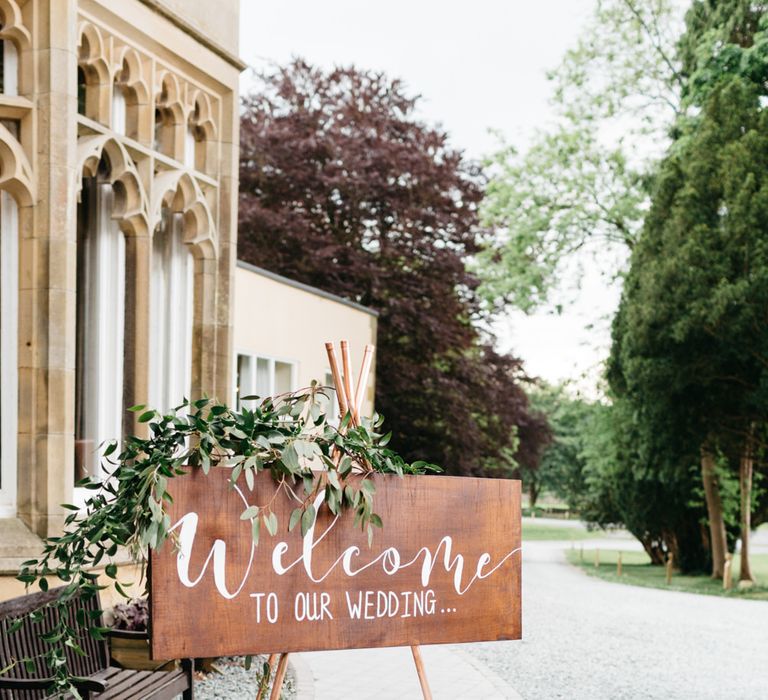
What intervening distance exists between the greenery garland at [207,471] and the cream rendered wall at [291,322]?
29.6 ft

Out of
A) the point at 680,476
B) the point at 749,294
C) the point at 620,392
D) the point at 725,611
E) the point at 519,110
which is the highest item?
the point at 519,110

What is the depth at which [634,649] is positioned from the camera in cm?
1116

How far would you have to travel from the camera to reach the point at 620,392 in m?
22.6

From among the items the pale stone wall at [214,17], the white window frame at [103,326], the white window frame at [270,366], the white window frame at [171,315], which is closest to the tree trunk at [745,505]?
the white window frame at [270,366]

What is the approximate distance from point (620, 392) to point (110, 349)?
52.5ft

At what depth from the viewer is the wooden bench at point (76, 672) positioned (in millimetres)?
4621

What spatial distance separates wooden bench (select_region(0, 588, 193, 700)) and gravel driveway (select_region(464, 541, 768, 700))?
3.22 metres

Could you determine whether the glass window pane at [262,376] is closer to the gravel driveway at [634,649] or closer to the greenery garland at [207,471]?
the gravel driveway at [634,649]

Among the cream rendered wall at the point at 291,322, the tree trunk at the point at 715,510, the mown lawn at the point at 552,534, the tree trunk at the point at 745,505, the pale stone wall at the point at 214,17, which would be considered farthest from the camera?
the mown lawn at the point at 552,534

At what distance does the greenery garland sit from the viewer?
3955mm

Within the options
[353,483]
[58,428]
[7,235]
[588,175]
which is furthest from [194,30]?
[588,175]

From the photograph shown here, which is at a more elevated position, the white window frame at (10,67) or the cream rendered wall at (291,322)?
the white window frame at (10,67)

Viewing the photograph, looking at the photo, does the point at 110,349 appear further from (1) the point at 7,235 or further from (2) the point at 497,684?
(2) the point at 497,684

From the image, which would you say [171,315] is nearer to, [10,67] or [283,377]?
[10,67]
